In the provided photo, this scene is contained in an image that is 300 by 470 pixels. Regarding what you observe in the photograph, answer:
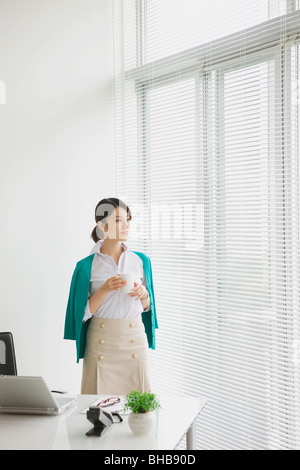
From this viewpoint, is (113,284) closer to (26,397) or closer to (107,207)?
(107,207)

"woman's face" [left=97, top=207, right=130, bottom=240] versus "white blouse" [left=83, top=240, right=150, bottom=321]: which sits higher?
"woman's face" [left=97, top=207, right=130, bottom=240]

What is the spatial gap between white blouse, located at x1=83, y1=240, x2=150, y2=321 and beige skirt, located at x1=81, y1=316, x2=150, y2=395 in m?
0.04

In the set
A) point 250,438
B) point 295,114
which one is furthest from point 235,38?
point 250,438

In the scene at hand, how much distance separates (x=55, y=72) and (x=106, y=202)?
989 millimetres

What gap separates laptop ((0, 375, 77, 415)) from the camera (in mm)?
1577

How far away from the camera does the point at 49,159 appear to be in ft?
9.34

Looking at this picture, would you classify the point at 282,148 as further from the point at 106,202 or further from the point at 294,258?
the point at 106,202

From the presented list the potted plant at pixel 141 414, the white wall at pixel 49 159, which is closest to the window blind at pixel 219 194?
the white wall at pixel 49 159

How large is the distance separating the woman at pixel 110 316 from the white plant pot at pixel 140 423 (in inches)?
33.5

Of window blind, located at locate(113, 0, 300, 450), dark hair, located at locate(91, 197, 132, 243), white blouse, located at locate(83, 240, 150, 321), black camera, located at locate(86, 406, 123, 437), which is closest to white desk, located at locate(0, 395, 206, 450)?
black camera, located at locate(86, 406, 123, 437)

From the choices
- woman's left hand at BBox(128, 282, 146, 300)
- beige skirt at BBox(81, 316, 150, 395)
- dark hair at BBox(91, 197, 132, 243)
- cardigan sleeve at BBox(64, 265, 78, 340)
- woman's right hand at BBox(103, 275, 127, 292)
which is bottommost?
beige skirt at BBox(81, 316, 150, 395)

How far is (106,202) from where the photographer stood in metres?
2.48

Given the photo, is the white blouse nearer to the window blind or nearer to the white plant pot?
the window blind

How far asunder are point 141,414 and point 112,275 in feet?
3.42
